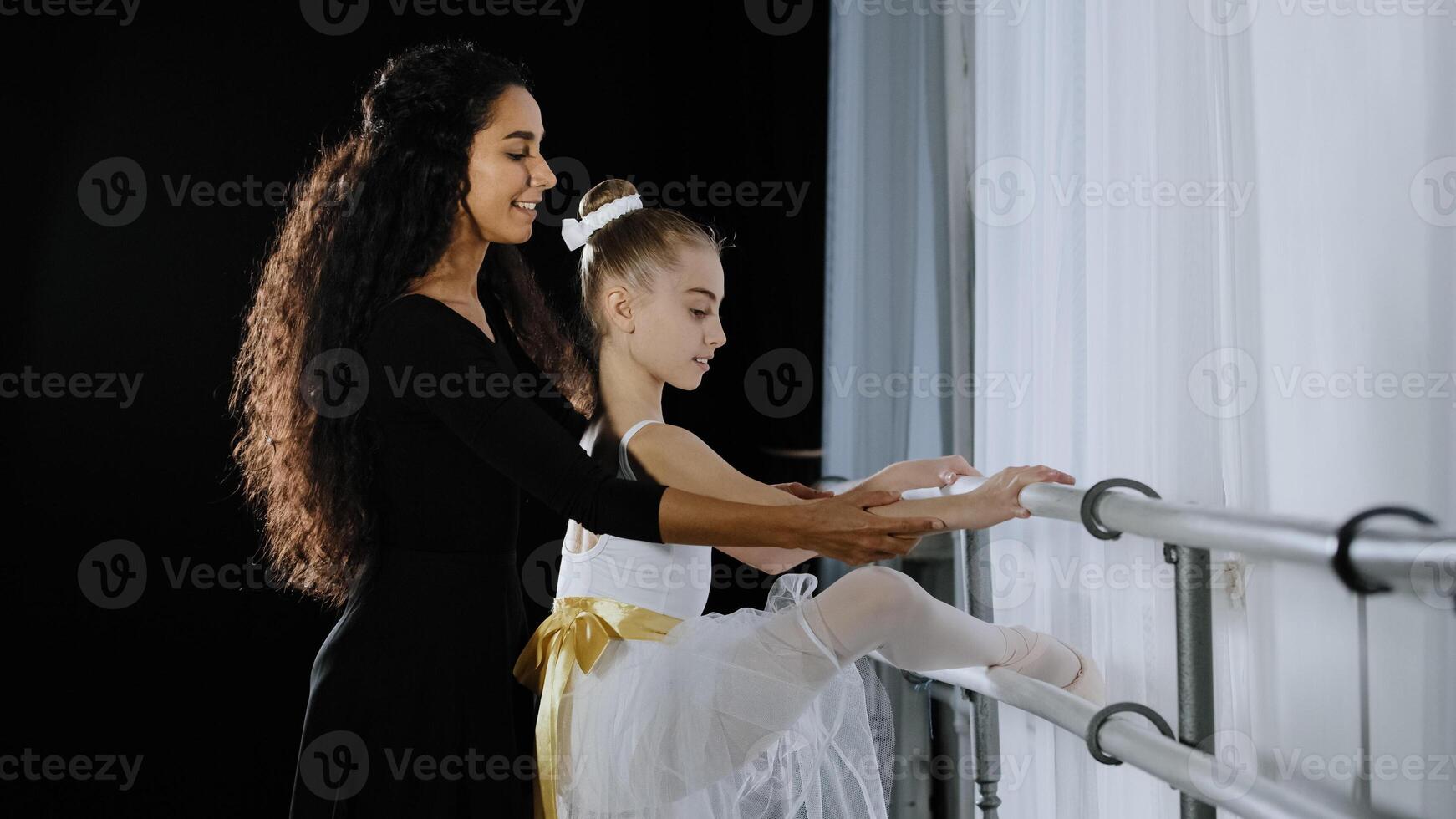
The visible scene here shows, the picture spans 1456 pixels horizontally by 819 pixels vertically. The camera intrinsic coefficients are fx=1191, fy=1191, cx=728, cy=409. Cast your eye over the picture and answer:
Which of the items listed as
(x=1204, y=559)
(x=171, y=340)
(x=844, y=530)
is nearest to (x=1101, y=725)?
(x=1204, y=559)

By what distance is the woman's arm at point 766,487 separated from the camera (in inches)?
45.6

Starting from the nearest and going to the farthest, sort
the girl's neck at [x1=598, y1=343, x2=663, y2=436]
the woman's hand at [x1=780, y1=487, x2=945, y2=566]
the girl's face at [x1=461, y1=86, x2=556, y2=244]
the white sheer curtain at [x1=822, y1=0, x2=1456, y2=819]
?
the white sheer curtain at [x1=822, y1=0, x2=1456, y2=819]
the woman's hand at [x1=780, y1=487, x2=945, y2=566]
the girl's face at [x1=461, y1=86, x2=556, y2=244]
the girl's neck at [x1=598, y1=343, x2=663, y2=436]

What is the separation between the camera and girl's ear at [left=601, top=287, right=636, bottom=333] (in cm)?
160

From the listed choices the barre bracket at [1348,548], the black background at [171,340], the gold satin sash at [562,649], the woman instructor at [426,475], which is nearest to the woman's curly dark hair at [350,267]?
the woman instructor at [426,475]

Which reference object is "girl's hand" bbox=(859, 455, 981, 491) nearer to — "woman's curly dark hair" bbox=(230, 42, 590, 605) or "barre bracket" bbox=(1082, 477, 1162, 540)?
"barre bracket" bbox=(1082, 477, 1162, 540)

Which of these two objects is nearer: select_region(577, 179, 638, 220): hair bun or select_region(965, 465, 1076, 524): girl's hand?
select_region(965, 465, 1076, 524): girl's hand

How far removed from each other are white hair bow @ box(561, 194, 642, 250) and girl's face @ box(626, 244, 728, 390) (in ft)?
0.39

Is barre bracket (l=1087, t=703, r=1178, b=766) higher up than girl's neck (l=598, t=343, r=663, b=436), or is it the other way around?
girl's neck (l=598, t=343, r=663, b=436)

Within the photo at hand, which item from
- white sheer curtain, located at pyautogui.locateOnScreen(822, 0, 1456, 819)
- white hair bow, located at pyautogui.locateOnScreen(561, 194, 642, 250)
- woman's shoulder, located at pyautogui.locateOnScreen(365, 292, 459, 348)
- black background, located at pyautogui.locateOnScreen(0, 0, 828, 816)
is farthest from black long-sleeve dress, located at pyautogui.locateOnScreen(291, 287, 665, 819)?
black background, located at pyautogui.locateOnScreen(0, 0, 828, 816)

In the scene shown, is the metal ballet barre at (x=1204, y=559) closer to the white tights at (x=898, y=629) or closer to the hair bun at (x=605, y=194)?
the white tights at (x=898, y=629)

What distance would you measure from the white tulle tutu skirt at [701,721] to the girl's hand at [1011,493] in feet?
0.71

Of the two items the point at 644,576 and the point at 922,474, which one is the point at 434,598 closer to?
the point at 644,576

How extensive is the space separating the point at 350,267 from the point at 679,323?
18.2 inches

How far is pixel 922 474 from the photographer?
1.44m
